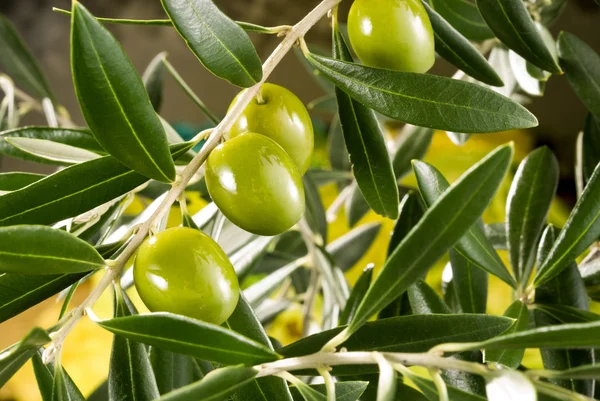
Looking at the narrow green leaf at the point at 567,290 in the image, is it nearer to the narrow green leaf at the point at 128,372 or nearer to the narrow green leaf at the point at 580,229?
the narrow green leaf at the point at 580,229

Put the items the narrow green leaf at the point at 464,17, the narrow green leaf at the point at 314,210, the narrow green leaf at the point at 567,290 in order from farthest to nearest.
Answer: the narrow green leaf at the point at 314,210, the narrow green leaf at the point at 464,17, the narrow green leaf at the point at 567,290

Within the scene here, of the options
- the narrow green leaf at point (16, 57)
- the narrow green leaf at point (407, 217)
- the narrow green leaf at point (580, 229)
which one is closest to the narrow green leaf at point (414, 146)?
the narrow green leaf at point (407, 217)

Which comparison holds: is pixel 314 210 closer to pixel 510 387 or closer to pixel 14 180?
pixel 14 180

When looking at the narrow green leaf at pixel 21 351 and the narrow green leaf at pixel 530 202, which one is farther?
the narrow green leaf at pixel 530 202

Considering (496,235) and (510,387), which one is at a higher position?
(510,387)

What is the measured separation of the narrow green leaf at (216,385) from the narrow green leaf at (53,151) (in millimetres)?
225

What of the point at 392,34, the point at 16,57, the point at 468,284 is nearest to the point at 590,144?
the point at 468,284

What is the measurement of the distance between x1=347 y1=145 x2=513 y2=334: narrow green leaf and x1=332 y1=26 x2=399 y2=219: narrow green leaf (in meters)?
0.12

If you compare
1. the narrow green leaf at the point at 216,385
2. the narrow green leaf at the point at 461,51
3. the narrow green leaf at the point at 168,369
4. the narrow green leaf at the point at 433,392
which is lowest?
the narrow green leaf at the point at 168,369

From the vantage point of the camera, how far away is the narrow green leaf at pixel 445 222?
28cm

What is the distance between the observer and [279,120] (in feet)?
1.26

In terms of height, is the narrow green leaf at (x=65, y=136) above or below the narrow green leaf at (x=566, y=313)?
above

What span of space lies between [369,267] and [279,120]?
0.54 ft

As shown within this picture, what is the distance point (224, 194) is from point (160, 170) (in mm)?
44
